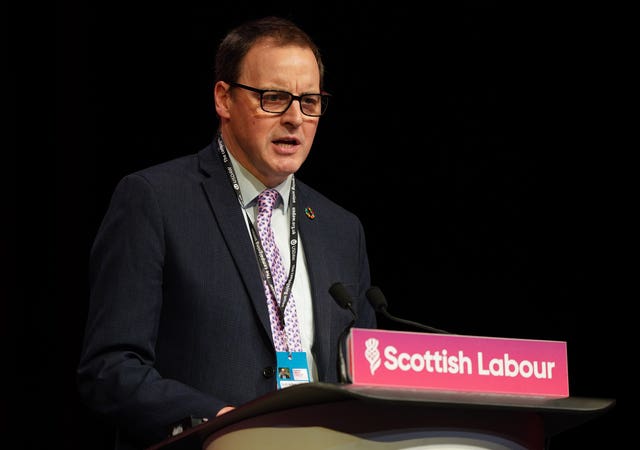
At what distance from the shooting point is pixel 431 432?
176 centimetres

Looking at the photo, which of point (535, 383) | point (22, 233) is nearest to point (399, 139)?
point (22, 233)

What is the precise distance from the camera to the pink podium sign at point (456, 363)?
1680 mm

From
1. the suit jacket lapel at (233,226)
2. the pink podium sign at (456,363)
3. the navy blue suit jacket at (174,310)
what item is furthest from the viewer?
the suit jacket lapel at (233,226)

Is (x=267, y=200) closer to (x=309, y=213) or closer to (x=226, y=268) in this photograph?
(x=309, y=213)

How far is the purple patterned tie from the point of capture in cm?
274

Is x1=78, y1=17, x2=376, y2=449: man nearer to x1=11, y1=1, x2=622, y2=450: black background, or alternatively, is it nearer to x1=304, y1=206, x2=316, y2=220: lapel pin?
x1=304, y1=206, x2=316, y2=220: lapel pin

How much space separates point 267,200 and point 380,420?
1359 mm

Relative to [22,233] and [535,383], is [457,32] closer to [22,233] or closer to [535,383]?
[22,233]

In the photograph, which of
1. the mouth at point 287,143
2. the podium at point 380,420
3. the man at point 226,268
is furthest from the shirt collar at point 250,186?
the podium at point 380,420

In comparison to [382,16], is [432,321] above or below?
below

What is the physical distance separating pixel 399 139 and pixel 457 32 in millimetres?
576

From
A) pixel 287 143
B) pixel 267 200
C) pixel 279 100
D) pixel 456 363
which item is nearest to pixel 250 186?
pixel 267 200

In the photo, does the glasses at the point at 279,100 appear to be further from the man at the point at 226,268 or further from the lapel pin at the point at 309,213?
the lapel pin at the point at 309,213

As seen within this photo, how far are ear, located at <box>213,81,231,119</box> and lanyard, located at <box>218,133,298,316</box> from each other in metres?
0.08
